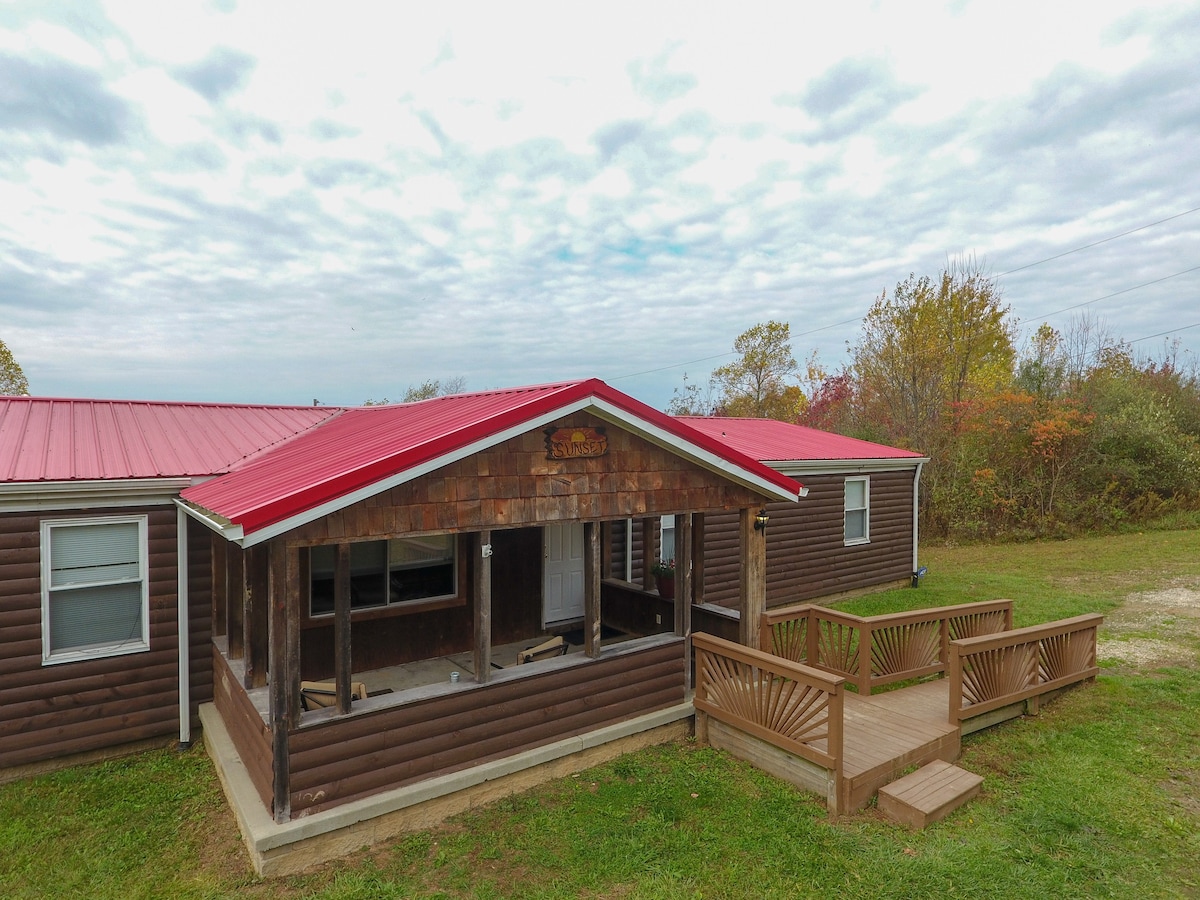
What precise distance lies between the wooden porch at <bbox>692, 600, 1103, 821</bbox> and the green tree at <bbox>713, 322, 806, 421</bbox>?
23606 mm

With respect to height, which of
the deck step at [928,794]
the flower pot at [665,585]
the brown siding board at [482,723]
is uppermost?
the flower pot at [665,585]

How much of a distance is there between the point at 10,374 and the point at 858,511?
109 feet

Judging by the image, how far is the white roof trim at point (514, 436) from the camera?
4.36m

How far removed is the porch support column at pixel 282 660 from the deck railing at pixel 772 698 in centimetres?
382

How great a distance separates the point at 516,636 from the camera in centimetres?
869

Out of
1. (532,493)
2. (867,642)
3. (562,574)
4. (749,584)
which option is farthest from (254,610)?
(867,642)

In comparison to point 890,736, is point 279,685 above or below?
above

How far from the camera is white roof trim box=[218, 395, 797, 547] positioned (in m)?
4.36

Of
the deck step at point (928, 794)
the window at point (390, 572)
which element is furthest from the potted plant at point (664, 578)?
→ the deck step at point (928, 794)

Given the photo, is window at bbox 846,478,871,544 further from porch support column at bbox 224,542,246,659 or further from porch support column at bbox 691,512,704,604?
porch support column at bbox 224,542,246,659

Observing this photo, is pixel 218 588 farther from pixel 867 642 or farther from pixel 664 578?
pixel 867 642

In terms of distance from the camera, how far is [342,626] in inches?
197

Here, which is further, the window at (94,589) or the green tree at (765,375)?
the green tree at (765,375)

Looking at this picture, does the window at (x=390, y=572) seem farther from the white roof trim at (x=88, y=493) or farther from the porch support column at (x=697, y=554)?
the porch support column at (x=697, y=554)
